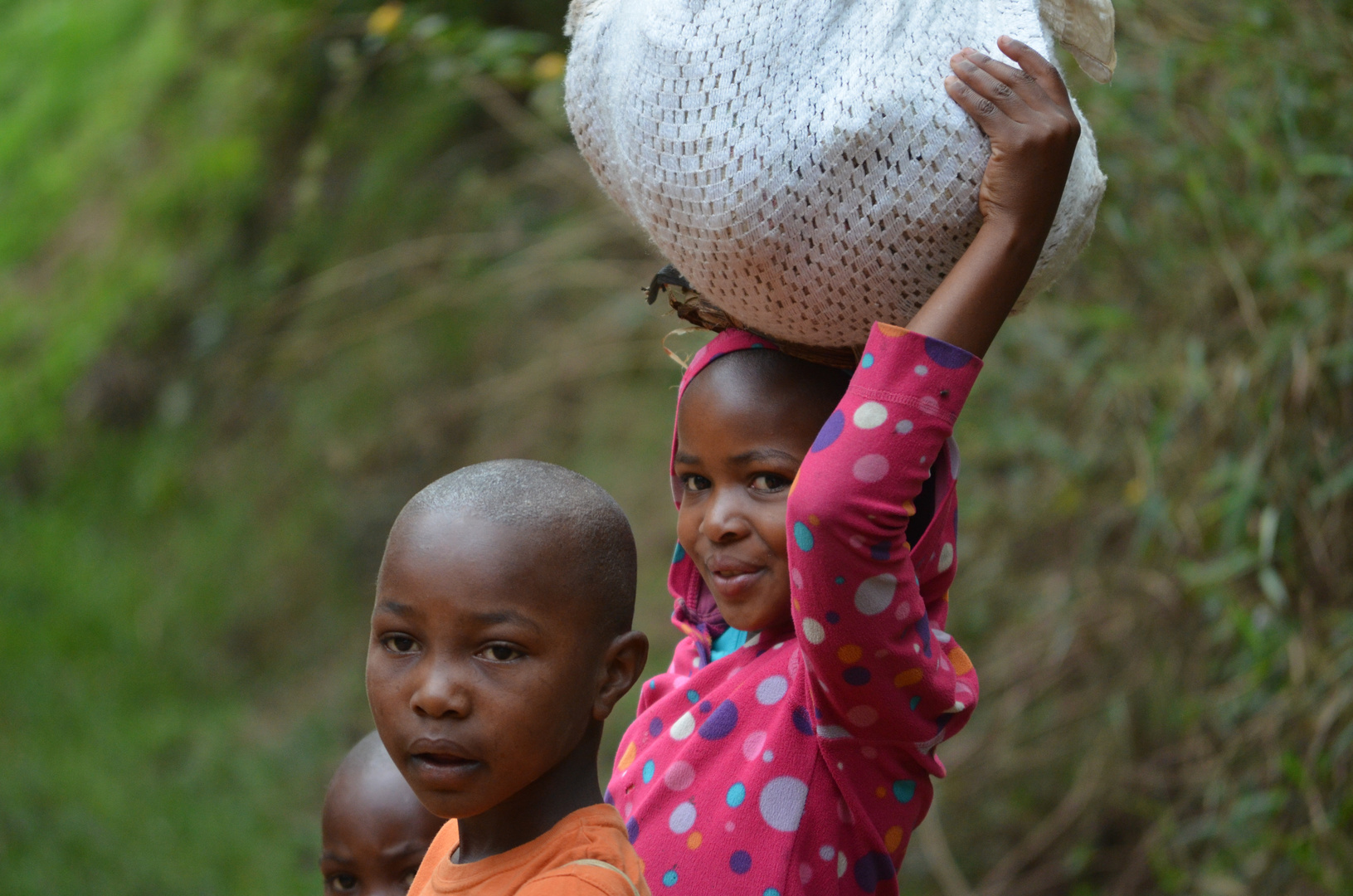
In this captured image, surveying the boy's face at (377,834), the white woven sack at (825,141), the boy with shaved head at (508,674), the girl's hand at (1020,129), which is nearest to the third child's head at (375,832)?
the boy's face at (377,834)

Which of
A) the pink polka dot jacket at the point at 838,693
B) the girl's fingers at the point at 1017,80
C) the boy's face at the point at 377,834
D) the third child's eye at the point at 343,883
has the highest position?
the girl's fingers at the point at 1017,80

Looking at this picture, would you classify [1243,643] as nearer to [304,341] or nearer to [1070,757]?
[1070,757]

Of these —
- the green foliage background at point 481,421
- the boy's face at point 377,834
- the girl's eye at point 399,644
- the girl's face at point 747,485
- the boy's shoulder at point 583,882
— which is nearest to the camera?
the boy's shoulder at point 583,882

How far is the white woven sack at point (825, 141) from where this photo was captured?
1.28 meters

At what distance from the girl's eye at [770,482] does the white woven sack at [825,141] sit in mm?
190

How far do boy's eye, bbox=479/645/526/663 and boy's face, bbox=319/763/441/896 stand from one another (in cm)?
63

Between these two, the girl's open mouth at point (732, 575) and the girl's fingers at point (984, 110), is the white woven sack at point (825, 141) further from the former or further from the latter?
the girl's open mouth at point (732, 575)

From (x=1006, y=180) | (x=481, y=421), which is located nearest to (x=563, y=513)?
(x=1006, y=180)

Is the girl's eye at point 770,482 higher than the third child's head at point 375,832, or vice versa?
the girl's eye at point 770,482

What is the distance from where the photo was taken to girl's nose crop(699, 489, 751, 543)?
1.52m

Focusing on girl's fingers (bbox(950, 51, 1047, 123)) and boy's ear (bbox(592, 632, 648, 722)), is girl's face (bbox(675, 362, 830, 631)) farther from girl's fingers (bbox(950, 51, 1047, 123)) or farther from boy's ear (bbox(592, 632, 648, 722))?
girl's fingers (bbox(950, 51, 1047, 123))

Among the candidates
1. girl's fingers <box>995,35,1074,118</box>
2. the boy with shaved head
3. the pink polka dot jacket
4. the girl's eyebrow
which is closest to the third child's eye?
the pink polka dot jacket

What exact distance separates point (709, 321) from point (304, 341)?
11.7 feet

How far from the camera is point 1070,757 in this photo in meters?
3.64
